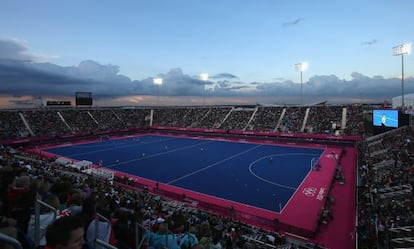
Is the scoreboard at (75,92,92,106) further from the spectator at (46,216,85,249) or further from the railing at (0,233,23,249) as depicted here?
the railing at (0,233,23,249)

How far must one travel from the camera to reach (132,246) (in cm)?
456

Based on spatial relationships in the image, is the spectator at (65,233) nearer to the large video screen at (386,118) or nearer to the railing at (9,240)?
the railing at (9,240)

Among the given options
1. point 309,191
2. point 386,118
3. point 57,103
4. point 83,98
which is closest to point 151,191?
point 309,191

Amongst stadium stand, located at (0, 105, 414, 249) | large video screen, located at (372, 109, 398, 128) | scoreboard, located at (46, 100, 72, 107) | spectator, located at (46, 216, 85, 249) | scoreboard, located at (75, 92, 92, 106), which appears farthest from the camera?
scoreboard, located at (75, 92, 92, 106)

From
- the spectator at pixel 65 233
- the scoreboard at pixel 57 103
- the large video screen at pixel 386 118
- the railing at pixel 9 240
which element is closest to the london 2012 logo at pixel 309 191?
the large video screen at pixel 386 118

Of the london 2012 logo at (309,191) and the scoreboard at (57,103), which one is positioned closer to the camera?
the london 2012 logo at (309,191)

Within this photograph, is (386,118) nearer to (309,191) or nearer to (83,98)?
(309,191)

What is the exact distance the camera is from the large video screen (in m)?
31.0

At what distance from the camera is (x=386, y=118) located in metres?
32.2

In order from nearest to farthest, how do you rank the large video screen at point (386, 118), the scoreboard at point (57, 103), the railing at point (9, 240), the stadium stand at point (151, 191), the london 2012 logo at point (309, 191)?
the railing at point (9, 240), the stadium stand at point (151, 191), the london 2012 logo at point (309, 191), the large video screen at point (386, 118), the scoreboard at point (57, 103)

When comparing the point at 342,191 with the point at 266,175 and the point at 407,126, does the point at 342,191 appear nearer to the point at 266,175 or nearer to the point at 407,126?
the point at 266,175

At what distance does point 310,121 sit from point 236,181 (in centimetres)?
3023

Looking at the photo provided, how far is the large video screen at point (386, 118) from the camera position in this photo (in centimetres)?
3104

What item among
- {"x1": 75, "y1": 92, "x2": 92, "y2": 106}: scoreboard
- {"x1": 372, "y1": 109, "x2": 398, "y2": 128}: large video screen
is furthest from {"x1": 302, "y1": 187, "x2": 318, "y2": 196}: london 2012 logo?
{"x1": 75, "y1": 92, "x2": 92, "y2": 106}: scoreboard
